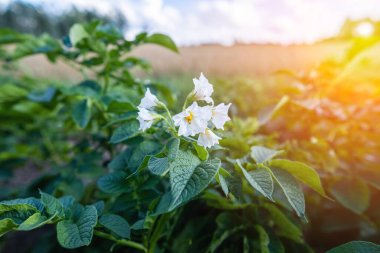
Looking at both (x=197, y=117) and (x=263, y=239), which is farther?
(x=263, y=239)

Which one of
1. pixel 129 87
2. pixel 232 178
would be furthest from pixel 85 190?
pixel 232 178

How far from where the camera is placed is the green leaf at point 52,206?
0.63 m

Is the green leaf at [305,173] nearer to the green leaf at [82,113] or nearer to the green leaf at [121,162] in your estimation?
the green leaf at [121,162]

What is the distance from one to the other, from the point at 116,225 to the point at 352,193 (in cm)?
73

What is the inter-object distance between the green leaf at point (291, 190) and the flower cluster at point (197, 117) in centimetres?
17

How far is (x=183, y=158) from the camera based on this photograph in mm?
580

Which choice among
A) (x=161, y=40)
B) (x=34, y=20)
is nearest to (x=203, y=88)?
(x=161, y=40)

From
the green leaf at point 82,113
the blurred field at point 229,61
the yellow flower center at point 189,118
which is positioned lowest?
the blurred field at point 229,61

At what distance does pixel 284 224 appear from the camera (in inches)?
34.0

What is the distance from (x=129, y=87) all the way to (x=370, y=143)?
894 mm

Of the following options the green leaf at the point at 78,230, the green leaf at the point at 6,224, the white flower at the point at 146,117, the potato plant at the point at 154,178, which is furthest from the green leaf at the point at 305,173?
the green leaf at the point at 6,224

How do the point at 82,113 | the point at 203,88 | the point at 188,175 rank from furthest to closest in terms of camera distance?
the point at 82,113, the point at 203,88, the point at 188,175

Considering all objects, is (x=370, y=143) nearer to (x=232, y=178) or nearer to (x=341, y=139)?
(x=341, y=139)

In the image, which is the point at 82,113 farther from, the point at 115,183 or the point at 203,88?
the point at 203,88
